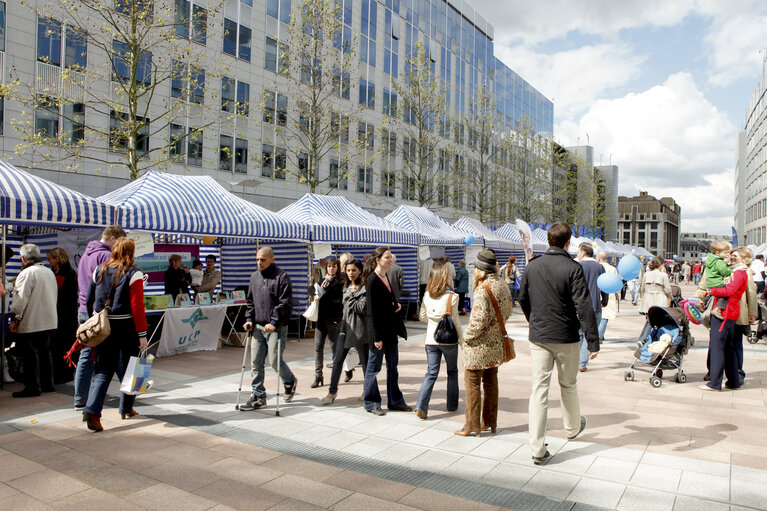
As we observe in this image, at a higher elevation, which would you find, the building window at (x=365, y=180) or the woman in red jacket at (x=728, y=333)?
the building window at (x=365, y=180)

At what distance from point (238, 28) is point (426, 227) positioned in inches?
716

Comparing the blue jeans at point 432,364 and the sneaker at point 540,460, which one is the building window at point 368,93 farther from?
the sneaker at point 540,460

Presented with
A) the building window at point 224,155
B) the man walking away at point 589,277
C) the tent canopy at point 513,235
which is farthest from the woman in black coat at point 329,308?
the building window at point 224,155

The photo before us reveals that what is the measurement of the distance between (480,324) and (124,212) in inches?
242

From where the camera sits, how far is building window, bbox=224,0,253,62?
2848 centimetres

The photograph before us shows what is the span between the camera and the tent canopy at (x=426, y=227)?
1677 cm

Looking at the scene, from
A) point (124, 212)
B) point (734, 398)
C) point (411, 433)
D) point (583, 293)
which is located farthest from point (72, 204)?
point (734, 398)

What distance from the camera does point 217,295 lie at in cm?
1128

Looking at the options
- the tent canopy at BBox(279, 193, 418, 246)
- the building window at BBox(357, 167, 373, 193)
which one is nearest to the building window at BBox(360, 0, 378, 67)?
the building window at BBox(357, 167, 373, 193)

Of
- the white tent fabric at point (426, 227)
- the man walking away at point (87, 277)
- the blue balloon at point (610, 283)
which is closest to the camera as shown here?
the man walking away at point (87, 277)

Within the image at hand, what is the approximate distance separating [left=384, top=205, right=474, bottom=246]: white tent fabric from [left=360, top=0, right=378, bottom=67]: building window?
853 inches

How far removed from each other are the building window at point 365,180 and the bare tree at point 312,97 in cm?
174

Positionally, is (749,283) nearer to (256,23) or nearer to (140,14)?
(140,14)

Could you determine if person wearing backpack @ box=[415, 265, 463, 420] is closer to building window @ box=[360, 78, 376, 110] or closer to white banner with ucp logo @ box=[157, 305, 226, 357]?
white banner with ucp logo @ box=[157, 305, 226, 357]
